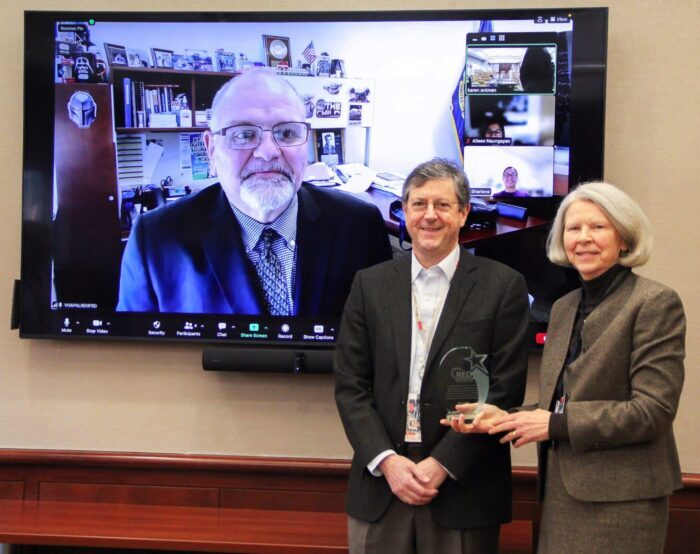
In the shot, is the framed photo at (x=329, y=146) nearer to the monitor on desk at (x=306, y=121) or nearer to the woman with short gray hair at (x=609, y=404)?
the monitor on desk at (x=306, y=121)

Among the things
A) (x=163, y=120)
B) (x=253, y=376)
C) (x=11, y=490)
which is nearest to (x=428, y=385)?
(x=253, y=376)

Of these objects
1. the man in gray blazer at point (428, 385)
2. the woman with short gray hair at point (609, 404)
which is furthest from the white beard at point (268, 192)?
the woman with short gray hair at point (609, 404)

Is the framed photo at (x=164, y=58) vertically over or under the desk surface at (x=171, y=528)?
over

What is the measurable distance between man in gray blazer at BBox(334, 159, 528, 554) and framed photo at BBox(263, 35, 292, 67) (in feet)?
3.53

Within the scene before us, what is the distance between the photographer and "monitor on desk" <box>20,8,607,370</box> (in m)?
2.82

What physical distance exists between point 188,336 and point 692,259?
72.7 inches

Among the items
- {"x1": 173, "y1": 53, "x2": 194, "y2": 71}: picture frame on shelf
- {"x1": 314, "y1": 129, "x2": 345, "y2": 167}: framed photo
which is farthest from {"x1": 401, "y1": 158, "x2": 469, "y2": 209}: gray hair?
{"x1": 173, "y1": 53, "x2": 194, "y2": 71}: picture frame on shelf

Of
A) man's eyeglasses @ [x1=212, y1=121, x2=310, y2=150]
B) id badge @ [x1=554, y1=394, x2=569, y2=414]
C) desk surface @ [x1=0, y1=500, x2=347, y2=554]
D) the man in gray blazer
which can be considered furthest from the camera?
man's eyeglasses @ [x1=212, y1=121, x2=310, y2=150]

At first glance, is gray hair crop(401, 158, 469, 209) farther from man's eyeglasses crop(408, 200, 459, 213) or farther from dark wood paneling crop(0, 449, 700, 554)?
dark wood paneling crop(0, 449, 700, 554)

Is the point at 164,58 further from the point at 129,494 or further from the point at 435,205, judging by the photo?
the point at 129,494

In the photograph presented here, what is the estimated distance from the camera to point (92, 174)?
3.01m

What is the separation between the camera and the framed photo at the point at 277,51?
2934mm

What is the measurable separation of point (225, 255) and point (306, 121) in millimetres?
574

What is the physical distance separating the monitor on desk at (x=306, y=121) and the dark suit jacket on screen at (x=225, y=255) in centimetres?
1
